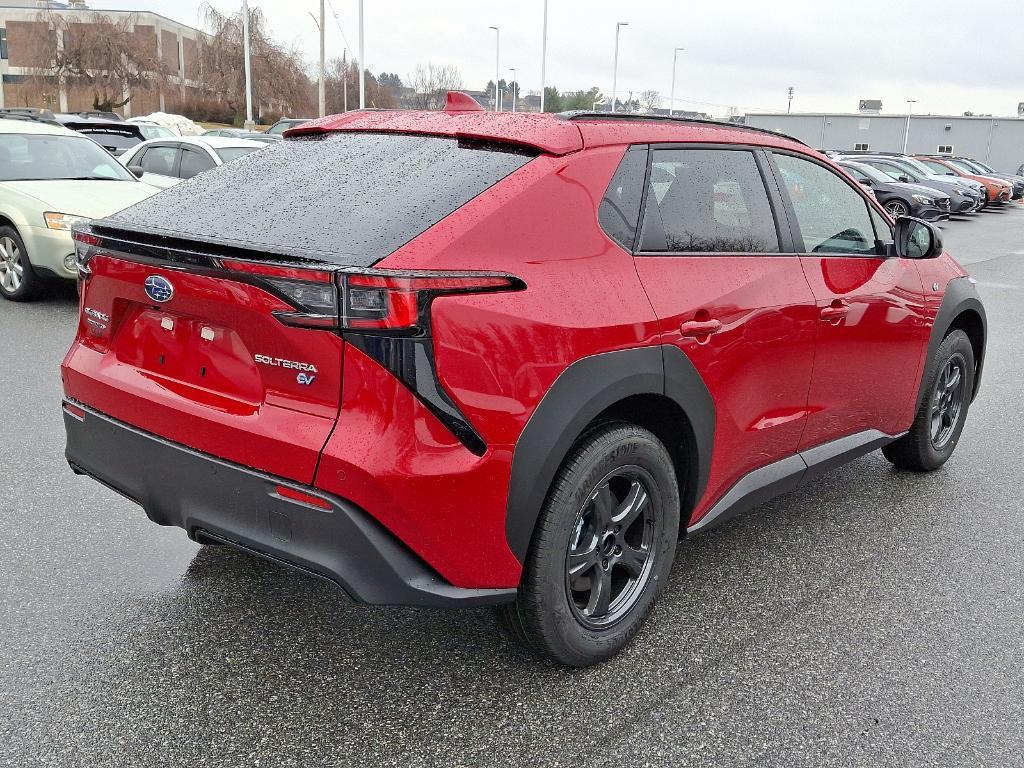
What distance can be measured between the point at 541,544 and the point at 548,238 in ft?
2.87

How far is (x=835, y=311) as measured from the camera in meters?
3.63

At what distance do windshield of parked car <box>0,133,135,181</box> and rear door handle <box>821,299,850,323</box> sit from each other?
26.7 feet

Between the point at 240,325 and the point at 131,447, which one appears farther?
the point at 131,447

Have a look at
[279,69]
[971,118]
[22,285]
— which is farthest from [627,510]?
[971,118]

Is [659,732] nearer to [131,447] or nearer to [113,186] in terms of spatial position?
[131,447]

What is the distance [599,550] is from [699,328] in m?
0.79

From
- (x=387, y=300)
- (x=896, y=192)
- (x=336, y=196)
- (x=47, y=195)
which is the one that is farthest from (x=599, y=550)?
(x=896, y=192)

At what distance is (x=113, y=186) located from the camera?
359 inches

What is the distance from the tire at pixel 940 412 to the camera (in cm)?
463

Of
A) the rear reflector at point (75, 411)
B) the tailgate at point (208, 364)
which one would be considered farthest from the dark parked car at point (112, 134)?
the tailgate at point (208, 364)

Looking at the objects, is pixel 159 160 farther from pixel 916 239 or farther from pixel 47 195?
pixel 916 239

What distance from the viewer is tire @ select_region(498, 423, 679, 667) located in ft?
8.70

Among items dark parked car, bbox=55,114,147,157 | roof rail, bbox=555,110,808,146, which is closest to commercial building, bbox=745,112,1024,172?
dark parked car, bbox=55,114,147,157

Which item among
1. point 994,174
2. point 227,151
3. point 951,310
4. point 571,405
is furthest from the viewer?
point 994,174
